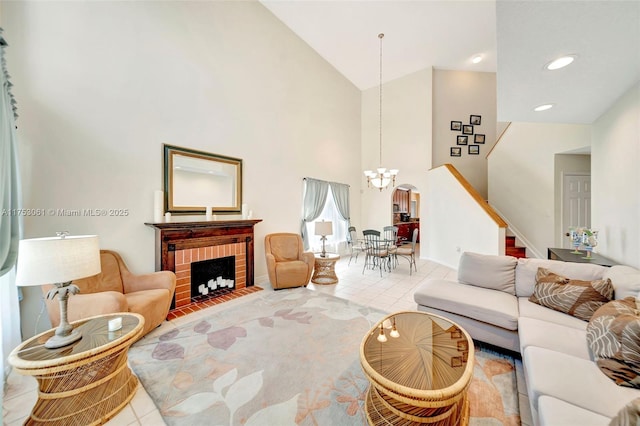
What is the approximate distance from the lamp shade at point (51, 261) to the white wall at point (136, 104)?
1352 mm

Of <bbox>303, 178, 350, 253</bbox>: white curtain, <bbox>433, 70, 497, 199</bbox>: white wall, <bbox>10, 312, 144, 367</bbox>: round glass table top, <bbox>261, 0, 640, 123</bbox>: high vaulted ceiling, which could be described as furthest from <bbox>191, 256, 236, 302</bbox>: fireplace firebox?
<bbox>433, 70, 497, 199</bbox>: white wall

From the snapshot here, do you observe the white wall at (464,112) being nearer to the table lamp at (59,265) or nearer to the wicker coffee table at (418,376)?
the wicker coffee table at (418,376)

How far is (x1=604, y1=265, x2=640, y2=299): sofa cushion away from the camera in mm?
1775

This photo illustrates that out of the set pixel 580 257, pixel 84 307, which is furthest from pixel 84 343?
pixel 580 257

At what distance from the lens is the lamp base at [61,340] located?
1.55 m

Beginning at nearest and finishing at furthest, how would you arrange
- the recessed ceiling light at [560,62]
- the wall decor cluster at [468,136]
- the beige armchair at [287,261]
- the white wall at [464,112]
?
the recessed ceiling light at [560,62] → the beige armchair at [287,261] → the white wall at [464,112] → the wall decor cluster at [468,136]

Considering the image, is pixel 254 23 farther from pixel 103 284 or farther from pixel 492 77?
pixel 492 77

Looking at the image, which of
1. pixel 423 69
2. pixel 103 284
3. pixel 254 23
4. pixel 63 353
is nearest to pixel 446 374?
pixel 63 353

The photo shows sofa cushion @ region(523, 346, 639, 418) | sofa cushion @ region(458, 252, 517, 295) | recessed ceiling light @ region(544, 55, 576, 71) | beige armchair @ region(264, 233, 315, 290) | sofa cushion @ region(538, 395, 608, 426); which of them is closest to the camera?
sofa cushion @ region(538, 395, 608, 426)

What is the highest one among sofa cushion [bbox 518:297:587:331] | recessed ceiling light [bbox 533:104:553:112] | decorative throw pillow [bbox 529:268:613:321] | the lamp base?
recessed ceiling light [bbox 533:104:553:112]

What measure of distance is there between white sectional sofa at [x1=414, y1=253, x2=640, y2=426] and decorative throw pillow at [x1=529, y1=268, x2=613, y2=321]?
51 mm

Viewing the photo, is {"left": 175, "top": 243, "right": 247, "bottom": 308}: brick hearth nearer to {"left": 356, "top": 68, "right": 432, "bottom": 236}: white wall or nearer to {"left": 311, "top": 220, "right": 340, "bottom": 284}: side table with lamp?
{"left": 311, "top": 220, "right": 340, "bottom": 284}: side table with lamp

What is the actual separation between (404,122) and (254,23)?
178 inches

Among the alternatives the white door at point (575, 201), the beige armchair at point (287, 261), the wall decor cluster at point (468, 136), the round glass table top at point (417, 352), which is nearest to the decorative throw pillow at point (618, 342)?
the round glass table top at point (417, 352)
